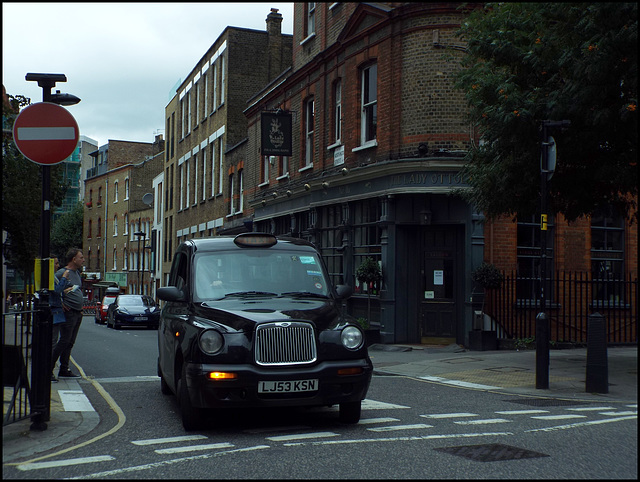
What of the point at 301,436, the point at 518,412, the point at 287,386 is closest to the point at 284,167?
the point at 518,412

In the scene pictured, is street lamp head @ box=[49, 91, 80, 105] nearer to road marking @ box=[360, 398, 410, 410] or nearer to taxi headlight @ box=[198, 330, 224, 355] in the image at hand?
taxi headlight @ box=[198, 330, 224, 355]

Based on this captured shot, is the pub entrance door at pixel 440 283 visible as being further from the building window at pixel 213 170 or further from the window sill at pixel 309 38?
the building window at pixel 213 170

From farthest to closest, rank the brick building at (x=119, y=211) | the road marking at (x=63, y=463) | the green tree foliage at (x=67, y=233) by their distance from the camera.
A: the green tree foliage at (x=67, y=233), the brick building at (x=119, y=211), the road marking at (x=63, y=463)

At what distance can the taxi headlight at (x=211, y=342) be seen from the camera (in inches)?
287

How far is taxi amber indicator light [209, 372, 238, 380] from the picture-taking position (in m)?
7.17

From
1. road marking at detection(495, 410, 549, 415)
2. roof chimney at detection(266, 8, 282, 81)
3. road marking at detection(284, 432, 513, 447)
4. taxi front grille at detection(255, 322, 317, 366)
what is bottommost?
road marking at detection(495, 410, 549, 415)

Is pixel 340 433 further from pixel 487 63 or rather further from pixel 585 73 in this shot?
pixel 487 63

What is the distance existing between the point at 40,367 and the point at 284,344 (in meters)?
2.42

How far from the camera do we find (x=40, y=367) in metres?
7.72

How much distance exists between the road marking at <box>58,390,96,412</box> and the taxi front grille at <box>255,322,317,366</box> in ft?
9.53

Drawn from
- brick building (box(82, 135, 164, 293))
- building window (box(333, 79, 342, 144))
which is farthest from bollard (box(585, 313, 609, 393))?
brick building (box(82, 135, 164, 293))

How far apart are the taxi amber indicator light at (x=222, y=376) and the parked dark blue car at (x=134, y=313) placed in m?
24.0

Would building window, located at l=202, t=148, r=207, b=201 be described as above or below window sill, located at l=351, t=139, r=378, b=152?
above

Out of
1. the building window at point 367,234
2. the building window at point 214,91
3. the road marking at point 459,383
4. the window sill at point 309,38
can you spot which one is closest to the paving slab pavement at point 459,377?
the road marking at point 459,383
